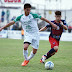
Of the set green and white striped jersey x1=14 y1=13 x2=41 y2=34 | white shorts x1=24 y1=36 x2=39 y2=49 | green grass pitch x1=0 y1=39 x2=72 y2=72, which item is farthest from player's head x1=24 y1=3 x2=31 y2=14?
green grass pitch x1=0 y1=39 x2=72 y2=72

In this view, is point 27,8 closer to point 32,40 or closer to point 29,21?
point 29,21

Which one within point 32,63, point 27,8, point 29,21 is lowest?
point 32,63

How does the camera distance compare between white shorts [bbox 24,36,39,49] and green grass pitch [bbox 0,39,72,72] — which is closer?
green grass pitch [bbox 0,39,72,72]

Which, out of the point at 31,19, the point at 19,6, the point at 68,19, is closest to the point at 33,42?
the point at 31,19

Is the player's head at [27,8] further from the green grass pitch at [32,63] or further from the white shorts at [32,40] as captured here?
the green grass pitch at [32,63]

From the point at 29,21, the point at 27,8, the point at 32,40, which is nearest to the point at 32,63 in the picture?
the point at 32,40

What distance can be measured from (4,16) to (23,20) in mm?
28144

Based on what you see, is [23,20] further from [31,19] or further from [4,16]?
[4,16]

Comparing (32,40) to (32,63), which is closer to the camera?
(32,40)

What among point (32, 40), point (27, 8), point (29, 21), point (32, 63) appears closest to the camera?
point (27, 8)

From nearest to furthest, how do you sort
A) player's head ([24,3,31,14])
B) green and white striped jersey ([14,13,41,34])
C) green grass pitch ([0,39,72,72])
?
1. green grass pitch ([0,39,72,72])
2. player's head ([24,3,31,14])
3. green and white striped jersey ([14,13,41,34])

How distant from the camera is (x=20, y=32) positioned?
32.8 meters

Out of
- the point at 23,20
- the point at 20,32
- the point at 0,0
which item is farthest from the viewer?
the point at 0,0

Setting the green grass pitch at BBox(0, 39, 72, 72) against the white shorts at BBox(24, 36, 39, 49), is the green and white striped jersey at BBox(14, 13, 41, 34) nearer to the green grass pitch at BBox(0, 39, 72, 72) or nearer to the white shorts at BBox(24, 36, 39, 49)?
the white shorts at BBox(24, 36, 39, 49)
